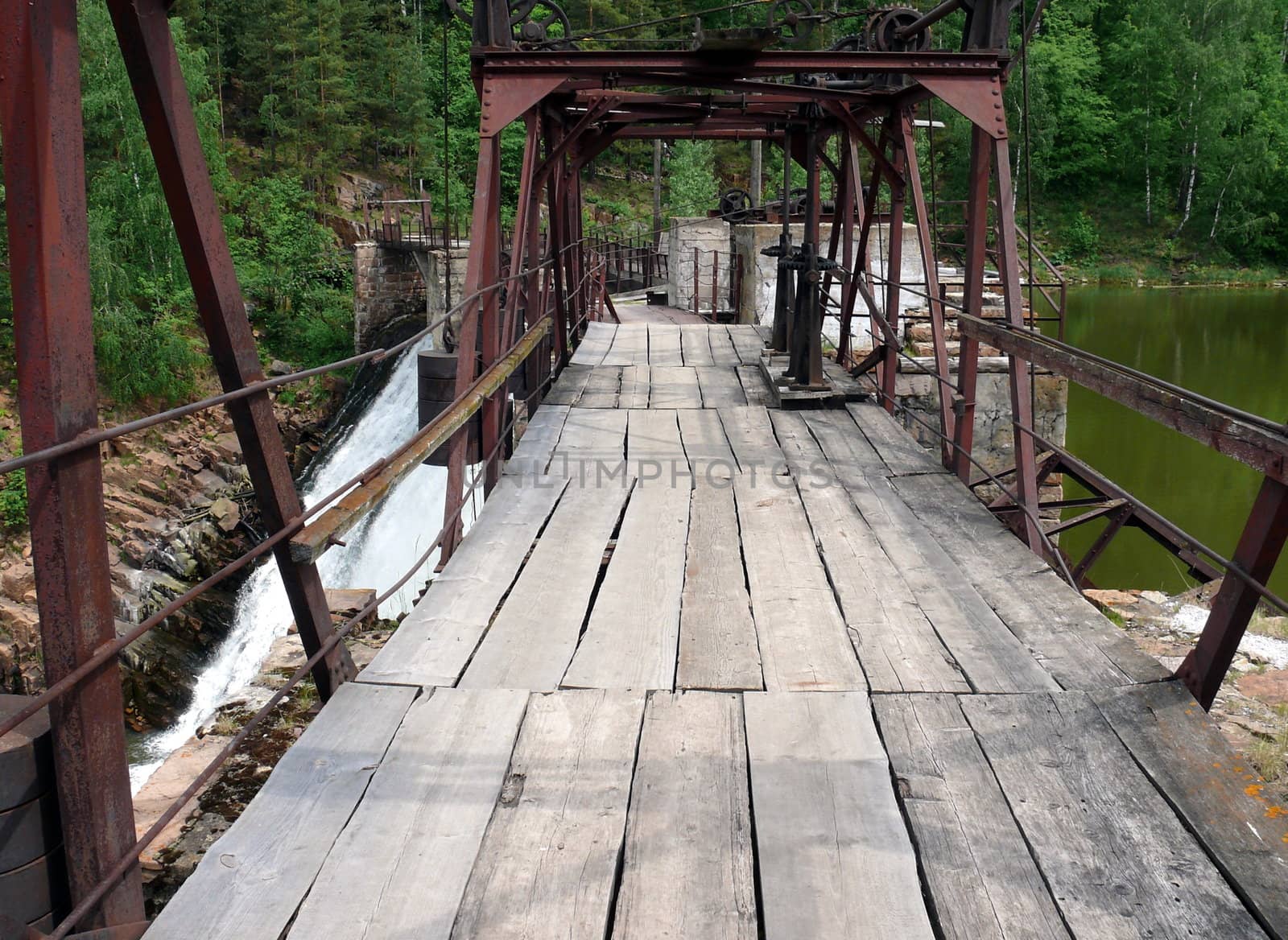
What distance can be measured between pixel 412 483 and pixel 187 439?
5524 mm

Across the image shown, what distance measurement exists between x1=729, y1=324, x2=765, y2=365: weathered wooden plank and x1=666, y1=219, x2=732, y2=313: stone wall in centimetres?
676

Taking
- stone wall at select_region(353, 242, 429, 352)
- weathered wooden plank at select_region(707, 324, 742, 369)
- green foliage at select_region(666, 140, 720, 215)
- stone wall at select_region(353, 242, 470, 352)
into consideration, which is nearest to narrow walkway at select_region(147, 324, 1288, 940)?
weathered wooden plank at select_region(707, 324, 742, 369)

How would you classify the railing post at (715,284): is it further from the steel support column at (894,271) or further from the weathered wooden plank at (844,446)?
the weathered wooden plank at (844,446)

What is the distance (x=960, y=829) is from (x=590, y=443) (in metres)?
4.25

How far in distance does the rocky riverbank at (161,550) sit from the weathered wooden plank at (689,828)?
9.99 meters

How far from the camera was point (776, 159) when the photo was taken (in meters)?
44.3

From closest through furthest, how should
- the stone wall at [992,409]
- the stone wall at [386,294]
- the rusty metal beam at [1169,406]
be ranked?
1. the rusty metal beam at [1169,406]
2. the stone wall at [992,409]
3. the stone wall at [386,294]

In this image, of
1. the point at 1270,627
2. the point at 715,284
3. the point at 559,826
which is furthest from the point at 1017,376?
the point at 715,284

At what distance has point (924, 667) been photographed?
3.26 meters

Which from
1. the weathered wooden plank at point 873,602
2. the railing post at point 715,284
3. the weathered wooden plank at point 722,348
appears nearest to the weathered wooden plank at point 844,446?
the weathered wooden plank at point 873,602

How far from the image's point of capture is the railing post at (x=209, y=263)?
2.33m

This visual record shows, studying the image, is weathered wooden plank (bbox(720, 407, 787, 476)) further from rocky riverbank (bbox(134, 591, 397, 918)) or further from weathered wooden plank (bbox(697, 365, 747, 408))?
rocky riverbank (bbox(134, 591, 397, 918))

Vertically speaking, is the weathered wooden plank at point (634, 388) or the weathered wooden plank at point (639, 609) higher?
the weathered wooden plank at point (634, 388)

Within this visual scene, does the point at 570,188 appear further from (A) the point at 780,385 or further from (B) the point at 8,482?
(B) the point at 8,482
